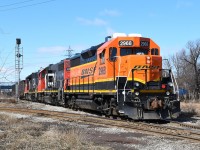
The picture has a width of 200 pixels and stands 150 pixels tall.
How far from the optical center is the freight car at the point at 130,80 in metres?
14.2

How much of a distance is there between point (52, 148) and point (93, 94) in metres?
10.2

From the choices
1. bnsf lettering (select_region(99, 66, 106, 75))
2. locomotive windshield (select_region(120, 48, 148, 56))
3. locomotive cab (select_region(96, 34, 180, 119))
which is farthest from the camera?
bnsf lettering (select_region(99, 66, 106, 75))

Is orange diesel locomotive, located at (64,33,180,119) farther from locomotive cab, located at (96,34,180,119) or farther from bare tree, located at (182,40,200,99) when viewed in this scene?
bare tree, located at (182,40,200,99)

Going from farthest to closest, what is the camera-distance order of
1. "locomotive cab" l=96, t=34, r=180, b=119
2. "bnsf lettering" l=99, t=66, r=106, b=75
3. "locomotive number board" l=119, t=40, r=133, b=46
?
"bnsf lettering" l=99, t=66, r=106, b=75
"locomotive number board" l=119, t=40, r=133, b=46
"locomotive cab" l=96, t=34, r=180, b=119

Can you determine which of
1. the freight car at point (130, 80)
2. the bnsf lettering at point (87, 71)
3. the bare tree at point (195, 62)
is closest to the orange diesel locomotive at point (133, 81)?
the freight car at point (130, 80)

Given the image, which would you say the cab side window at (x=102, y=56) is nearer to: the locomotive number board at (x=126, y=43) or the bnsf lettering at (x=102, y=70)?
the bnsf lettering at (x=102, y=70)

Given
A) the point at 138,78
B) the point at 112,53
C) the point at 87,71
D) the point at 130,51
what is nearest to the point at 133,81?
the point at 138,78

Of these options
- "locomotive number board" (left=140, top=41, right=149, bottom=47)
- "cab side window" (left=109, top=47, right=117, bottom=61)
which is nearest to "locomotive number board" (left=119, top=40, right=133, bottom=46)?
"cab side window" (left=109, top=47, right=117, bottom=61)

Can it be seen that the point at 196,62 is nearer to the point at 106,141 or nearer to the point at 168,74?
the point at 168,74

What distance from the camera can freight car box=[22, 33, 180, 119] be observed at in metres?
14.2

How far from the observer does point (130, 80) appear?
14.7m

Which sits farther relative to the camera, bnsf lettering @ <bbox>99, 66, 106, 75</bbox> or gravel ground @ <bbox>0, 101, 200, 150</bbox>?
bnsf lettering @ <bbox>99, 66, 106, 75</bbox>

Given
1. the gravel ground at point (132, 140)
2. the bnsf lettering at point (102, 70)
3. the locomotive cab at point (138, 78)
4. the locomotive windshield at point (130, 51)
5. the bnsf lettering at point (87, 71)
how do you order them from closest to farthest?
the gravel ground at point (132, 140) → the locomotive cab at point (138, 78) → the locomotive windshield at point (130, 51) → the bnsf lettering at point (102, 70) → the bnsf lettering at point (87, 71)

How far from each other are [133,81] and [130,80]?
17 cm
